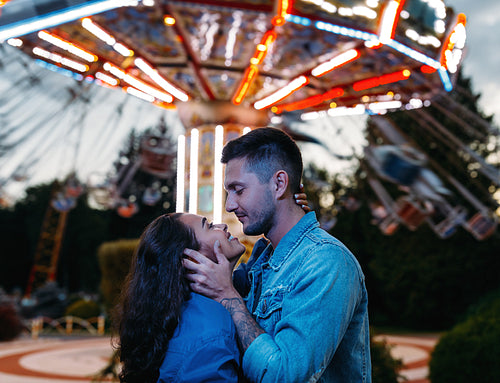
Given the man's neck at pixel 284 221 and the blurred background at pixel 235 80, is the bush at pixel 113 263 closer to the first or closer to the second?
the blurred background at pixel 235 80

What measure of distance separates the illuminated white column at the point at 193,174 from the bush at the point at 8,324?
36.9ft

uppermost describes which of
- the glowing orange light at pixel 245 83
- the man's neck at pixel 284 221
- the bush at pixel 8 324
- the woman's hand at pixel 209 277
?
the glowing orange light at pixel 245 83

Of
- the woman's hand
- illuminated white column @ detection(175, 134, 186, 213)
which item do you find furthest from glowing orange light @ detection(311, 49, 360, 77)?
the woman's hand

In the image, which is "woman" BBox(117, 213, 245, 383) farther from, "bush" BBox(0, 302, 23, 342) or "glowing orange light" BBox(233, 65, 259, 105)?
"bush" BBox(0, 302, 23, 342)

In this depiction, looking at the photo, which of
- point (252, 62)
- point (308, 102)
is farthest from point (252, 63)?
Answer: point (308, 102)

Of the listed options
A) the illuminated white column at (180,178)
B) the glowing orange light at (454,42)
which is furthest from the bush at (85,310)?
the glowing orange light at (454,42)

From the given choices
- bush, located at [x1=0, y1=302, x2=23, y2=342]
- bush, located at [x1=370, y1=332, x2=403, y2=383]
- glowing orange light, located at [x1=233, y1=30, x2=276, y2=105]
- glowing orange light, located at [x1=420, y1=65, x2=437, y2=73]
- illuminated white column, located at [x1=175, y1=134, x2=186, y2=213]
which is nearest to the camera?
bush, located at [x1=370, y1=332, x2=403, y2=383]

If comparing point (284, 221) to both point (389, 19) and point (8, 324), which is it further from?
point (8, 324)

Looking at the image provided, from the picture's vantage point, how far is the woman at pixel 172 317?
189 cm

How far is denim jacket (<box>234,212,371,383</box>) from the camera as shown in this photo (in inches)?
69.0

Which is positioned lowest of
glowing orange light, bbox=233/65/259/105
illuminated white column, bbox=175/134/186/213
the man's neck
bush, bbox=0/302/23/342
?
bush, bbox=0/302/23/342

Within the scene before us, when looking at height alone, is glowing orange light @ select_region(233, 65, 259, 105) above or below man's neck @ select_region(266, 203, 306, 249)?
above

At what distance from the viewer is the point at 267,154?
2.30 meters

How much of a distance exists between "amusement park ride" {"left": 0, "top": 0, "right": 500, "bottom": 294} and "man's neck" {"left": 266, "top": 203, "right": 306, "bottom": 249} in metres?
2.68
